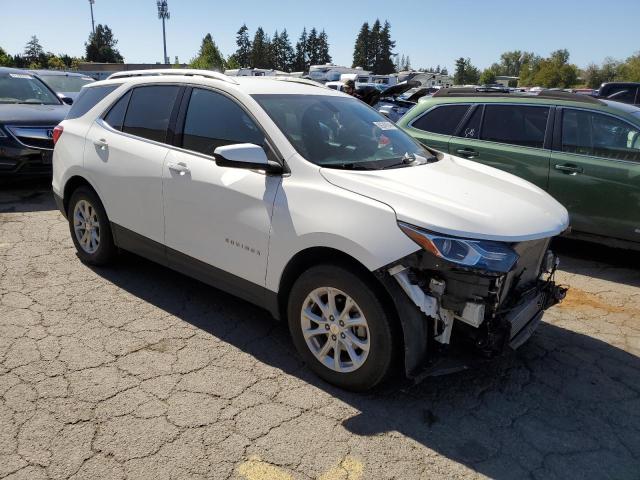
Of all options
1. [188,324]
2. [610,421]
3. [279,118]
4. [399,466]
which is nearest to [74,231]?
[188,324]

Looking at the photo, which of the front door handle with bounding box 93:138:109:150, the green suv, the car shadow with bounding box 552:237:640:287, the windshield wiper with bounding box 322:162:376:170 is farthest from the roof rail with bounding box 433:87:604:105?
the front door handle with bounding box 93:138:109:150

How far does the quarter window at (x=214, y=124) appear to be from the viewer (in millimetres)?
3363

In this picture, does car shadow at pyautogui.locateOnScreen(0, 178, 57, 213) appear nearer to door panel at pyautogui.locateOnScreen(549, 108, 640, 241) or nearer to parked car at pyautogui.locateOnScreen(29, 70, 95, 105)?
parked car at pyautogui.locateOnScreen(29, 70, 95, 105)

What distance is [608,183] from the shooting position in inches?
198

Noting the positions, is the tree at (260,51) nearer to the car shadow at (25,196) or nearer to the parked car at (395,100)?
the parked car at (395,100)

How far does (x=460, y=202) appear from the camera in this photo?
9.11 ft

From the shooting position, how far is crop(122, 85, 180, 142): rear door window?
12.8 feet

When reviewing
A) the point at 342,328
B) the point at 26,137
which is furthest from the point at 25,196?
the point at 342,328

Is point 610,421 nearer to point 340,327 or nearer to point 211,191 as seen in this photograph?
point 340,327

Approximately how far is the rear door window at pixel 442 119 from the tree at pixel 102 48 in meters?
103

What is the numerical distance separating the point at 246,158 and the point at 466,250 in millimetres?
1365

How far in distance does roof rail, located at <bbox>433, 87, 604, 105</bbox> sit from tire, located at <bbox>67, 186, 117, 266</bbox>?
13.8ft

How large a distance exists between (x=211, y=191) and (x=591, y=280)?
12.6 feet

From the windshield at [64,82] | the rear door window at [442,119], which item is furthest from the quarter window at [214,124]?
the windshield at [64,82]
